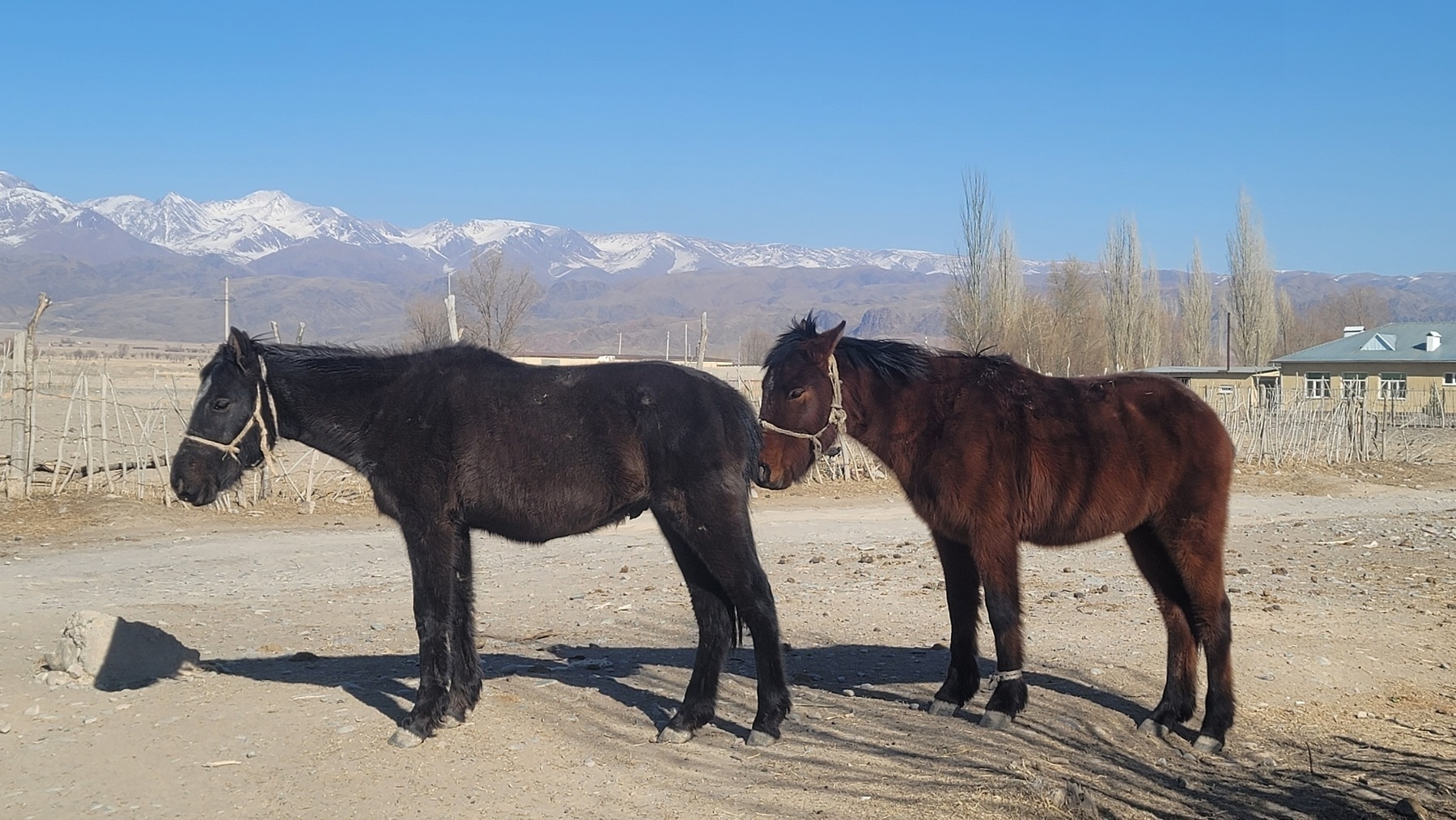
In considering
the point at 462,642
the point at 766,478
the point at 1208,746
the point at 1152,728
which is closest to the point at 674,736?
the point at 462,642

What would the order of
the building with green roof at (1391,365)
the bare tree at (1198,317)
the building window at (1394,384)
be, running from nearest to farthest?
the building with green roof at (1391,365) < the building window at (1394,384) < the bare tree at (1198,317)

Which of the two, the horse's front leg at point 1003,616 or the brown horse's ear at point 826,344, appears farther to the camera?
the brown horse's ear at point 826,344

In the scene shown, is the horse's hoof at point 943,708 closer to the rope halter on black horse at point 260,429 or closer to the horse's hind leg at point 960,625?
the horse's hind leg at point 960,625

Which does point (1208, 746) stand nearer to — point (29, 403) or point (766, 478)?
point (766, 478)

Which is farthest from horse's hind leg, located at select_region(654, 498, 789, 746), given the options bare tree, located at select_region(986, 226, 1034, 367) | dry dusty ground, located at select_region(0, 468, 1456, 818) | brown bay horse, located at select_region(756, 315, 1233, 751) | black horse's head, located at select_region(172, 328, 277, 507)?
bare tree, located at select_region(986, 226, 1034, 367)

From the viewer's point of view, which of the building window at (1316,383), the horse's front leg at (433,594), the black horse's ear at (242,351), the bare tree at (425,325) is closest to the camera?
the horse's front leg at (433,594)

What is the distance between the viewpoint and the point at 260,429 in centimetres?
641

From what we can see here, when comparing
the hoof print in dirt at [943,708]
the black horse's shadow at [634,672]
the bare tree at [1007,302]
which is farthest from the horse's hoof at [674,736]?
the bare tree at [1007,302]

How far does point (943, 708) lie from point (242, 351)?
477 cm

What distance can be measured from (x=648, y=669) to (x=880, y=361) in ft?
9.35

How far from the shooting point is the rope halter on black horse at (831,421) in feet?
21.2

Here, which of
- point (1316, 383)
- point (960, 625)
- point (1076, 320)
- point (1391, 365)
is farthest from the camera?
point (1076, 320)

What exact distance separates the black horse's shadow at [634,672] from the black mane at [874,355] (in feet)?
6.92

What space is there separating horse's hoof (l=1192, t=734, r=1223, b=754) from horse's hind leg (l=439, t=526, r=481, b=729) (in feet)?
13.8
